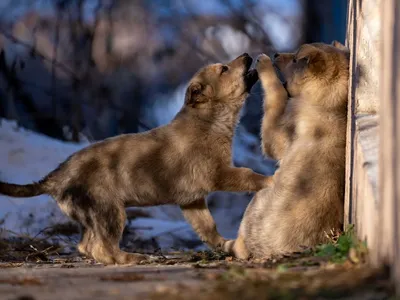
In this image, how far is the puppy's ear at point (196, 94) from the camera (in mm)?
7277

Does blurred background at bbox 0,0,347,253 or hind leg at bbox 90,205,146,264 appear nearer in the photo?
hind leg at bbox 90,205,146,264

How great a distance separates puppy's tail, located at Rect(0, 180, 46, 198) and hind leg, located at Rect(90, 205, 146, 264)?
453 mm

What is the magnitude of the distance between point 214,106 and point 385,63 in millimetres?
3392

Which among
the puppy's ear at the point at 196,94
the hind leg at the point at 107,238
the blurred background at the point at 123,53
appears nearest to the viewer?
the hind leg at the point at 107,238

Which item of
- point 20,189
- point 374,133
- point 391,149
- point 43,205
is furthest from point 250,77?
point 391,149

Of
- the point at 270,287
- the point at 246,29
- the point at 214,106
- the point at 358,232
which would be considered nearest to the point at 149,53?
the point at 246,29

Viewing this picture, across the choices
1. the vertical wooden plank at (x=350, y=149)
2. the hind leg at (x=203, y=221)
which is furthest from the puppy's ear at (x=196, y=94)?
the vertical wooden plank at (x=350, y=149)

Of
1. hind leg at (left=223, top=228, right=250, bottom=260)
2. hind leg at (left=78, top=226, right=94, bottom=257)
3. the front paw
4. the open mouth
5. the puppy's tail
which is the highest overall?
the front paw

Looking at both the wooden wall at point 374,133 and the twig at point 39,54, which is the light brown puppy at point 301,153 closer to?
the wooden wall at point 374,133

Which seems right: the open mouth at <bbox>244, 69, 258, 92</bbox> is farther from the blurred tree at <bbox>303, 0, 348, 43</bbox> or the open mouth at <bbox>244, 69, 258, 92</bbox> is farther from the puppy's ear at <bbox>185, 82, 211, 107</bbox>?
the blurred tree at <bbox>303, 0, 348, 43</bbox>

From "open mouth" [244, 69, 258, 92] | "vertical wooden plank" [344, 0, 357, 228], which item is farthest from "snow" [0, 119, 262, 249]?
"vertical wooden plank" [344, 0, 357, 228]

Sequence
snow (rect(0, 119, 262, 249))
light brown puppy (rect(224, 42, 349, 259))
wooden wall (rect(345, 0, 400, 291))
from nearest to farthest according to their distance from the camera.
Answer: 1. wooden wall (rect(345, 0, 400, 291))
2. light brown puppy (rect(224, 42, 349, 259))
3. snow (rect(0, 119, 262, 249))

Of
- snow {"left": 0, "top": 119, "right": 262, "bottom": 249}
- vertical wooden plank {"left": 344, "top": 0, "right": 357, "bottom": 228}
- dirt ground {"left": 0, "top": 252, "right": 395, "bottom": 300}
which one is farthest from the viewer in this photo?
snow {"left": 0, "top": 119, "right": 262, "bottom": 249}

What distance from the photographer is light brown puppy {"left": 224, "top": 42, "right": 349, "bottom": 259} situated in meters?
6.09
